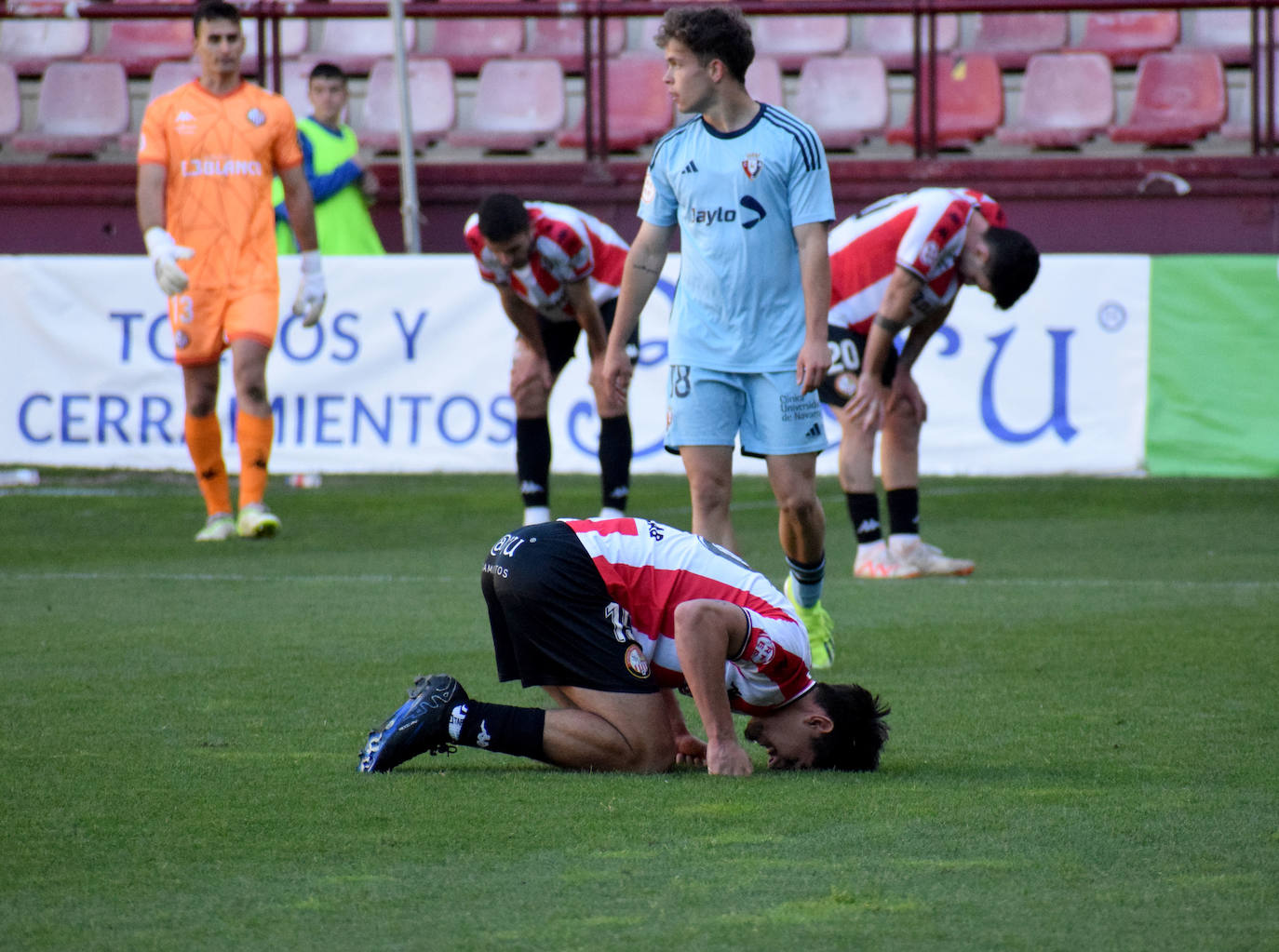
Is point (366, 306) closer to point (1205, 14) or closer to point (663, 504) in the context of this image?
point (663, 504)

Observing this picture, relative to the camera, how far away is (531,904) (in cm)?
303

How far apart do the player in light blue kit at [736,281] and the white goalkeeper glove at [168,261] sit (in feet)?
11.6

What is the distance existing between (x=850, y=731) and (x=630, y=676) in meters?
0.51

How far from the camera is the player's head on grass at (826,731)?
419 centimetres

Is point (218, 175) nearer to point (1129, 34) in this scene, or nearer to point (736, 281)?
point (736, 281)

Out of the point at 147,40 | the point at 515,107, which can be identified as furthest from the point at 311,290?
the point at 147,40

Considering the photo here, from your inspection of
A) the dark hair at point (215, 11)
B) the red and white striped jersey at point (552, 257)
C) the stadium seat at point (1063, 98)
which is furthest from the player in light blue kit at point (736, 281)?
the stadium seat at point (1063, 98)

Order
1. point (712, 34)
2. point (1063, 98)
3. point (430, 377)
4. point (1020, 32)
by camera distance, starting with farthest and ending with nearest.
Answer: point (1020, 32), point (1063, 98), point (430, 377), point (712, 34)

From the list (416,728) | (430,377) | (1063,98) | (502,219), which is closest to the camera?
(416,728)

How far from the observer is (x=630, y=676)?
428 centimetres

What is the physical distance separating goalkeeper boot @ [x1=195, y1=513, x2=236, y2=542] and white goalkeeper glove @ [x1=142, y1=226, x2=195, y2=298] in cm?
112

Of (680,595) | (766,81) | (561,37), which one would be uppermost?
(561,37)

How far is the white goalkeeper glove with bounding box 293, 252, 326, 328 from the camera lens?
379 inches

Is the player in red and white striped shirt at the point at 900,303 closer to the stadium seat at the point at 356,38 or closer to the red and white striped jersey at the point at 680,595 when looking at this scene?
the red and white striped jersey at the point at 680,595
